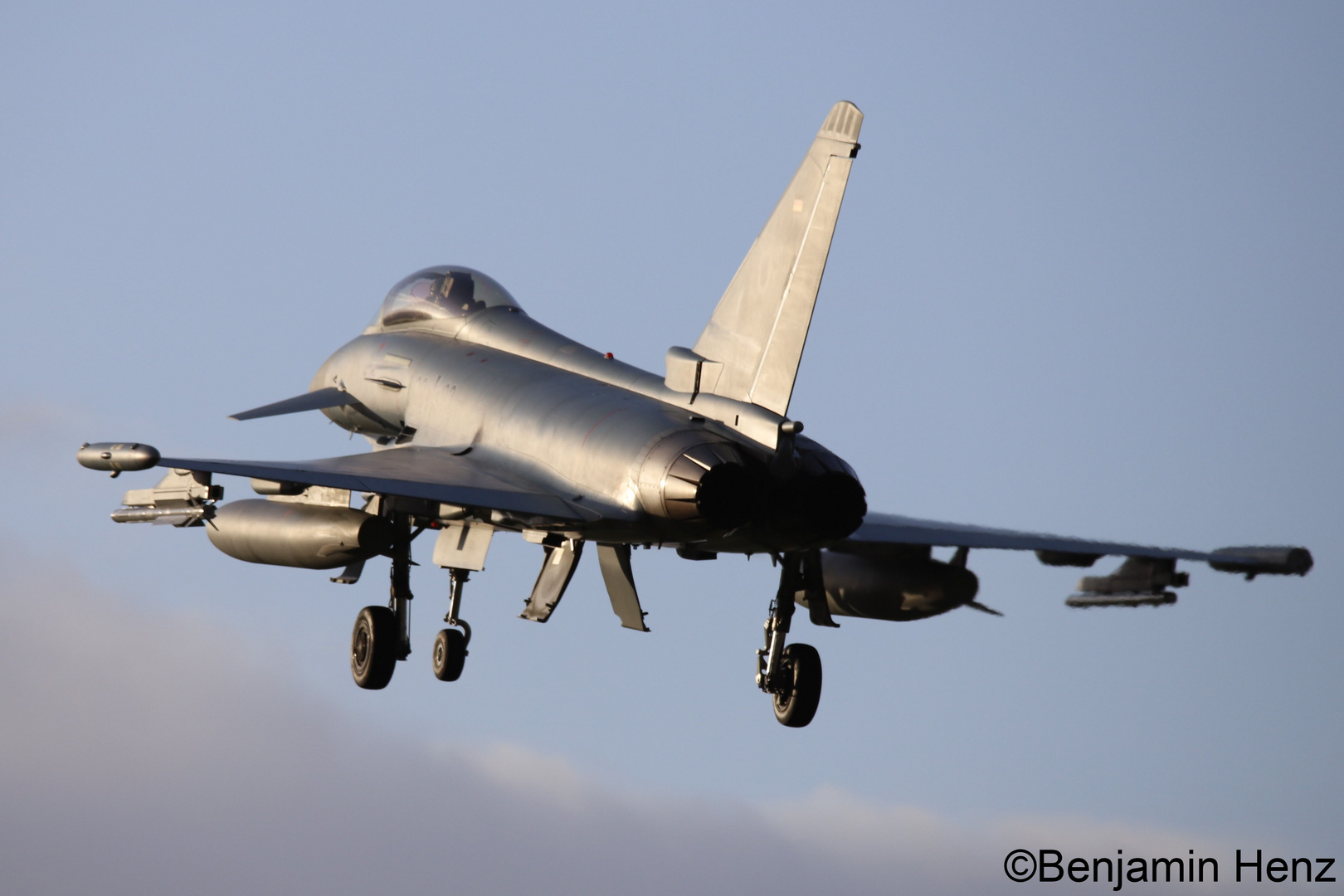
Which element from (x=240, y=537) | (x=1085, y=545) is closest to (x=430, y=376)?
(x=240, y=537)

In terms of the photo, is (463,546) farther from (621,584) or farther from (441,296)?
(441,296)

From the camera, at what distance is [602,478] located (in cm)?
2073

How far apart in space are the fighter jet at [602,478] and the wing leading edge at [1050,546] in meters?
0.03

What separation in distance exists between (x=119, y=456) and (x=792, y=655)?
8.31 meters

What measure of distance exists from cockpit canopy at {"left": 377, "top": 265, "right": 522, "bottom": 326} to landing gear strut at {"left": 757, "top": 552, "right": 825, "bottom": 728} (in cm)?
629

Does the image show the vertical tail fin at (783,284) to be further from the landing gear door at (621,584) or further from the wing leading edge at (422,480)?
the landing gear door at (621,584)

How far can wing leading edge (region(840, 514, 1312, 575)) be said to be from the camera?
2239cm

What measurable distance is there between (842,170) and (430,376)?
687cm

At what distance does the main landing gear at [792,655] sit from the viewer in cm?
2294

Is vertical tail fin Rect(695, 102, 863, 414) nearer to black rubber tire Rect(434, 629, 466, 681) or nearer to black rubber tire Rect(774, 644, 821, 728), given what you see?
black rubber tire Rect(774, 644, 821, 728)

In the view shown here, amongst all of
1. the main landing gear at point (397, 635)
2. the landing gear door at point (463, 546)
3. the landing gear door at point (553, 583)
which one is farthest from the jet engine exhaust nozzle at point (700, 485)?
the main landing gear at point (397, 635)

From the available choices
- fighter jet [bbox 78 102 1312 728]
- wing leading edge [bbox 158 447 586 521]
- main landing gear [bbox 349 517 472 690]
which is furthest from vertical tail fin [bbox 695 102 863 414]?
main landing gear [bbox 349 517 472 690]

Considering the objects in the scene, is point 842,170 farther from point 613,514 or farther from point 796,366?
point 613,514

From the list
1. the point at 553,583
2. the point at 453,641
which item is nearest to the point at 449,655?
the point at 453,641
